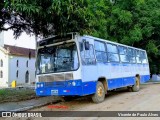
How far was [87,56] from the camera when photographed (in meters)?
12.1

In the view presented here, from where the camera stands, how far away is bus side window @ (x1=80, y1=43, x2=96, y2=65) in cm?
1181

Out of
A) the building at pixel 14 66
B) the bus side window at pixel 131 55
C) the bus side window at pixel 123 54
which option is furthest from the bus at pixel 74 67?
the building at pixel 14 66

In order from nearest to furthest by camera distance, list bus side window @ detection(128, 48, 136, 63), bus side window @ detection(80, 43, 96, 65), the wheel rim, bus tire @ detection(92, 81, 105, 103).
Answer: bus side window @ detection(80, 43, 96, 65) < bus tire @ detection(92, 81, 105, 103) < the wheel rim < bus side window @ detection(128, 48, 136, 63)

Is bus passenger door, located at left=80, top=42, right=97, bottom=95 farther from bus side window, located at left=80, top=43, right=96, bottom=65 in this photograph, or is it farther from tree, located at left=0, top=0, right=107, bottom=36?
tree, located at left=0, top=0, right=107, bottom=36

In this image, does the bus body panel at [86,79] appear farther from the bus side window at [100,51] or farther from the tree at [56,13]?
the tree at [56,13]

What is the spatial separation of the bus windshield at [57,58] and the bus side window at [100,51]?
1638 mm

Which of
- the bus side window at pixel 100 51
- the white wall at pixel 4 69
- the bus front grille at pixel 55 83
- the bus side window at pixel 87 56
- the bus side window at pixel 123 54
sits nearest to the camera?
the bus front grille at pixel 55 83

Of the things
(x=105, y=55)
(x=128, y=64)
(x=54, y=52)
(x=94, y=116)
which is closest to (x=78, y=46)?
(x=54, y=52)

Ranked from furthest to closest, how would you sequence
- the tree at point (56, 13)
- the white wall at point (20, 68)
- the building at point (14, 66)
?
the white wall at point (20, 68) → the building at point (14, 66) → the tree at point (56, 13)

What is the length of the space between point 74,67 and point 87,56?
93cm

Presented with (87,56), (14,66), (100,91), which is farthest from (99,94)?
(14,66)

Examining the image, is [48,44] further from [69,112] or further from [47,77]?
[69,112]

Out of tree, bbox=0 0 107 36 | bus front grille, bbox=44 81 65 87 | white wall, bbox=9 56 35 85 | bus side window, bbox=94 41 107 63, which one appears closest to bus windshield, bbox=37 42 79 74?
bus front grille, bbox=44 81 65 87

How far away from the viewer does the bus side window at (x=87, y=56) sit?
1181 cm
